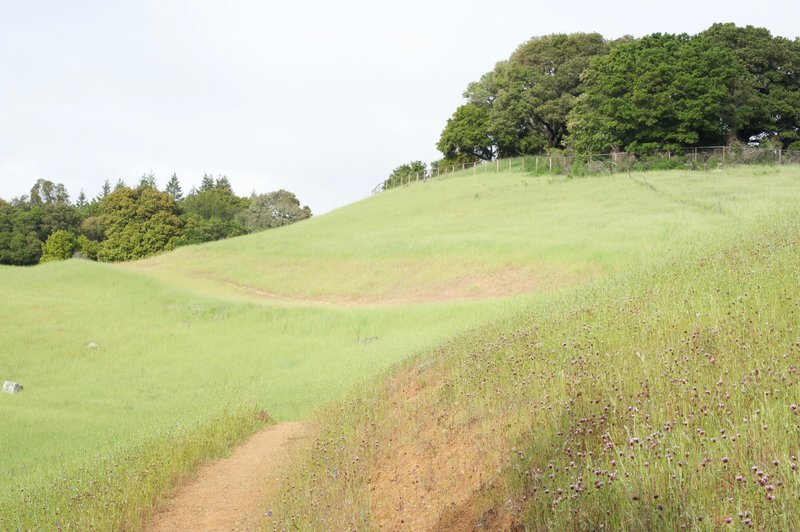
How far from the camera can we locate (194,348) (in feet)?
78.3

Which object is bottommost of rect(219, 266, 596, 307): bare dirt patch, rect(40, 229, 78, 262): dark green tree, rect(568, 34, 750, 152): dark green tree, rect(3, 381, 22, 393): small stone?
rect(219, 266, 596, 307): bare dirt patch

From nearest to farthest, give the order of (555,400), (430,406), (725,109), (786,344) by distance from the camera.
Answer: (786,344), (555,400), (430,406), (725,109)

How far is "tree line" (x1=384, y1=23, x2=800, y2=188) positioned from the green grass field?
26.5 feet

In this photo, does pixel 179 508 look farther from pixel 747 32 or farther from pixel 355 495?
pixel 747 32

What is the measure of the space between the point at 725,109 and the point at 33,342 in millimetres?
59026

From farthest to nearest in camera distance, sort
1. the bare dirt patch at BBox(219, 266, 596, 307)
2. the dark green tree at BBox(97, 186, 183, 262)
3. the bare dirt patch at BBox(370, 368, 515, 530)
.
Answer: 1. the dark green tree at BBox(97, 186, 183, 262)
2. the bare dirt patch at BBox(219, 266, 596, 307)
3. the bare dirt patch at BBox(370, 368, 515, 530)

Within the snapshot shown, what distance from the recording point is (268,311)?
95.5 ft

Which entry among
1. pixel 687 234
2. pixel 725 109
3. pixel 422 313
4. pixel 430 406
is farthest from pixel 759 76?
pixel 430 406

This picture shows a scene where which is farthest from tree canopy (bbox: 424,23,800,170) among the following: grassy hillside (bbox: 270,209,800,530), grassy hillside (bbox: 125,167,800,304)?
grassy hillside (bbox: 270,209,800,530)

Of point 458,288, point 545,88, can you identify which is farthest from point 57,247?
point 458,288

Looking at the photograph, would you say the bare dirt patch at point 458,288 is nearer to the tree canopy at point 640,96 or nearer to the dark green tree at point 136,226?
the tree canopy at point 640,96

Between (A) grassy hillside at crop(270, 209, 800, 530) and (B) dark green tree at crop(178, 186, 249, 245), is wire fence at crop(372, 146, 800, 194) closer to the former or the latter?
(B) dark green tree at crop(178, 186, 249, 245)

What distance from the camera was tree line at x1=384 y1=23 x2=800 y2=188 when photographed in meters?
60.4

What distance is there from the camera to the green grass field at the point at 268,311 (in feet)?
38.5
